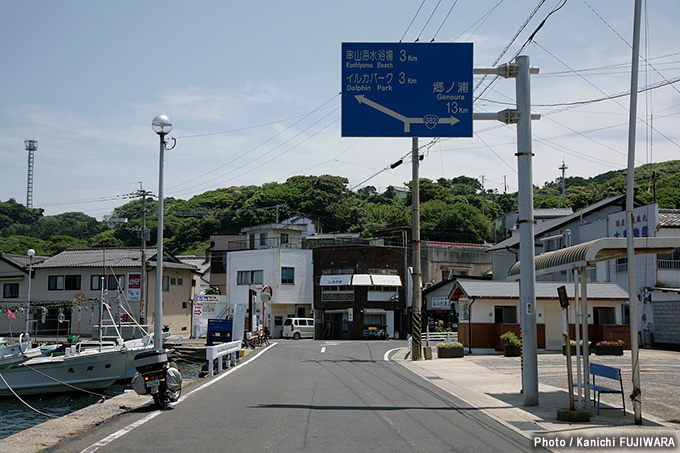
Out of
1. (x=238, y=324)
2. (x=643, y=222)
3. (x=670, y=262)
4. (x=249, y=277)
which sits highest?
(x=643, y=222)

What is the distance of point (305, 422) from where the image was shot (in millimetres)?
9789

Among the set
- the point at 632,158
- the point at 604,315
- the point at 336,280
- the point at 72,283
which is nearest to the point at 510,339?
the point at 604,315

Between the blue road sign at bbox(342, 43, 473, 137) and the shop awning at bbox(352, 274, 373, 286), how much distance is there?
3745cm

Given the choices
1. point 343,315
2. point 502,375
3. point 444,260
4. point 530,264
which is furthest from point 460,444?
point 444,260

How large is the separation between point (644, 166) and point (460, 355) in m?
88.8

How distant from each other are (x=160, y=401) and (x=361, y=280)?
39399mm

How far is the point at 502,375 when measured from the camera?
60.2 ft

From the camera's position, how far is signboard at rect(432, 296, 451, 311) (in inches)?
1854

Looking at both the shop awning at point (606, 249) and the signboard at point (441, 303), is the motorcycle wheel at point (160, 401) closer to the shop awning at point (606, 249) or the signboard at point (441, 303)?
the shop awning at point (606, 249)

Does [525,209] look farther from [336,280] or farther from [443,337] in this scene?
[336,280]

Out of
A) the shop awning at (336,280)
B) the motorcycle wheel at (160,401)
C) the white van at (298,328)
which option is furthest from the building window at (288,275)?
the motorcycle wheel at (160,401)

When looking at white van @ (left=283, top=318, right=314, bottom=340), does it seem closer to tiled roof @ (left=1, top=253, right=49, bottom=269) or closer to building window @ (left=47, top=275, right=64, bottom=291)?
building window @ (left=47, top=275, right=64, bottom=291)

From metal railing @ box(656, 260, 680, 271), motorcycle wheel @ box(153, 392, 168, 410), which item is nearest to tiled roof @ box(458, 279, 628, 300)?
metal railing @ box(656, 260, 680, 271)

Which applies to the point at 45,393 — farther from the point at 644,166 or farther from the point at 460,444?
the point at 644,166
